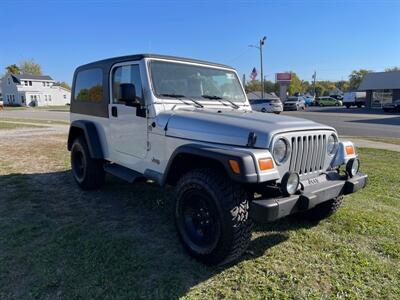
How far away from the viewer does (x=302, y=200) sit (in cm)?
313

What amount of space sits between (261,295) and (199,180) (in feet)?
3.79

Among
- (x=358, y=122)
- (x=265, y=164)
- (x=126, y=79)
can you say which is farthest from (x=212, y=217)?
(x=358, y=122)

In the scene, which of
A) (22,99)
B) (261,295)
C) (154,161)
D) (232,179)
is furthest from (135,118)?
(22,99)

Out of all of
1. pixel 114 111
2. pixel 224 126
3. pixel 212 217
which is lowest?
pixel 212 217

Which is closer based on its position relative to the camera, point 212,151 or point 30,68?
point 212,151

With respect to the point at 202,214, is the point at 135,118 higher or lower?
higher

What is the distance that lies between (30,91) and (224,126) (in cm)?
7326

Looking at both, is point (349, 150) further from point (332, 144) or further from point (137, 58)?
point (137, 58)

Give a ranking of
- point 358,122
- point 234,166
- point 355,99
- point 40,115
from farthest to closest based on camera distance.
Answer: point 355,99 < point 40,115 < point 358,122 < point 234,166

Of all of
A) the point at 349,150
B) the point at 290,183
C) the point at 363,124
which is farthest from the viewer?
the point at 363,124

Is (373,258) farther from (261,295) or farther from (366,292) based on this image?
(261,295)

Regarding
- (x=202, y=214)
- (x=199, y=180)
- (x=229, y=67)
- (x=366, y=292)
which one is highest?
(x=229, y=67)

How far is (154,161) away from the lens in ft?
13.8

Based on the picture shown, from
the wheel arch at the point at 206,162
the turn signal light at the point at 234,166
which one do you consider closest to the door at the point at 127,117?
the wheel arch at the point at 206,162
